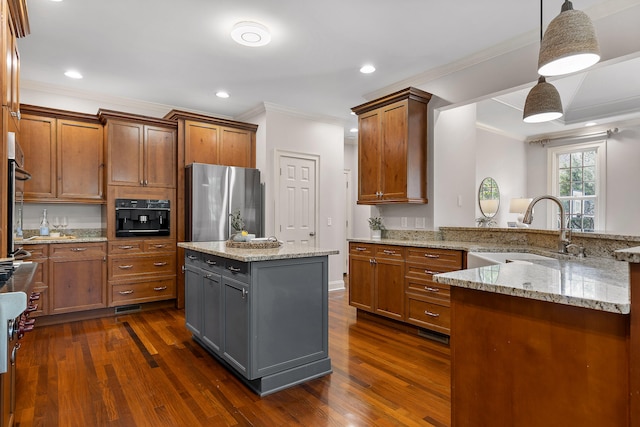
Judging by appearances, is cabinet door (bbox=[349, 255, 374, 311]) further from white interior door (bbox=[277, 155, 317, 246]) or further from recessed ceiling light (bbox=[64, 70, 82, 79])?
recessed ceiling light (bbox=[64, 70, 82, 79])

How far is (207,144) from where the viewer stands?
4805 mm

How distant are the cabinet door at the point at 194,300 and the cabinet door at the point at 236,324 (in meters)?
0.54

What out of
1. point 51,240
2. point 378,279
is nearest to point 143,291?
point 51,240

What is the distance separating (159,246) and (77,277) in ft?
2.96

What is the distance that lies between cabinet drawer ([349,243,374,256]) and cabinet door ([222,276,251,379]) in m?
1.82

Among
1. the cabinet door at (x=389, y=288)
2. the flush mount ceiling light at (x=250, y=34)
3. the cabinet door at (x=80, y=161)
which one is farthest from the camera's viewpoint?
the cabinet door at (x=80, y=161)

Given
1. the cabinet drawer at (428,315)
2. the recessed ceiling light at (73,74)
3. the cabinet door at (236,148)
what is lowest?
the cabinet drawer at (428,315)

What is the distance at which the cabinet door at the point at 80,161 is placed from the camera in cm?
419

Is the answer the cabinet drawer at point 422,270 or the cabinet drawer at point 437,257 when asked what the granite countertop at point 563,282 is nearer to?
the cabinet drawer at point 437,257

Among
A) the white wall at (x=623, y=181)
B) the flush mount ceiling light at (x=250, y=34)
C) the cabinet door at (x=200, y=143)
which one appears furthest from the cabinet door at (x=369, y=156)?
the white wall at (x=623, y=181)

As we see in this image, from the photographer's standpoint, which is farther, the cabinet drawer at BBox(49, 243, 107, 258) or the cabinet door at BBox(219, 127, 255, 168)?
the cabinet door at BBox(219, 127, 255, 168)

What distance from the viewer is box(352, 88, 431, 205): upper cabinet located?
154 inches

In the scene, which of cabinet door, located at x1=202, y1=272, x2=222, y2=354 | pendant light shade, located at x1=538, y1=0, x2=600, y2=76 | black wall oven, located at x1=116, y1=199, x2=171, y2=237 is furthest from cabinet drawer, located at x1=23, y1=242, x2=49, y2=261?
pendant light shade, located at x1=538, y1=0, x2=600, y2=76

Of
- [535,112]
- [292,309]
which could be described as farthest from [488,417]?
[535,112]
